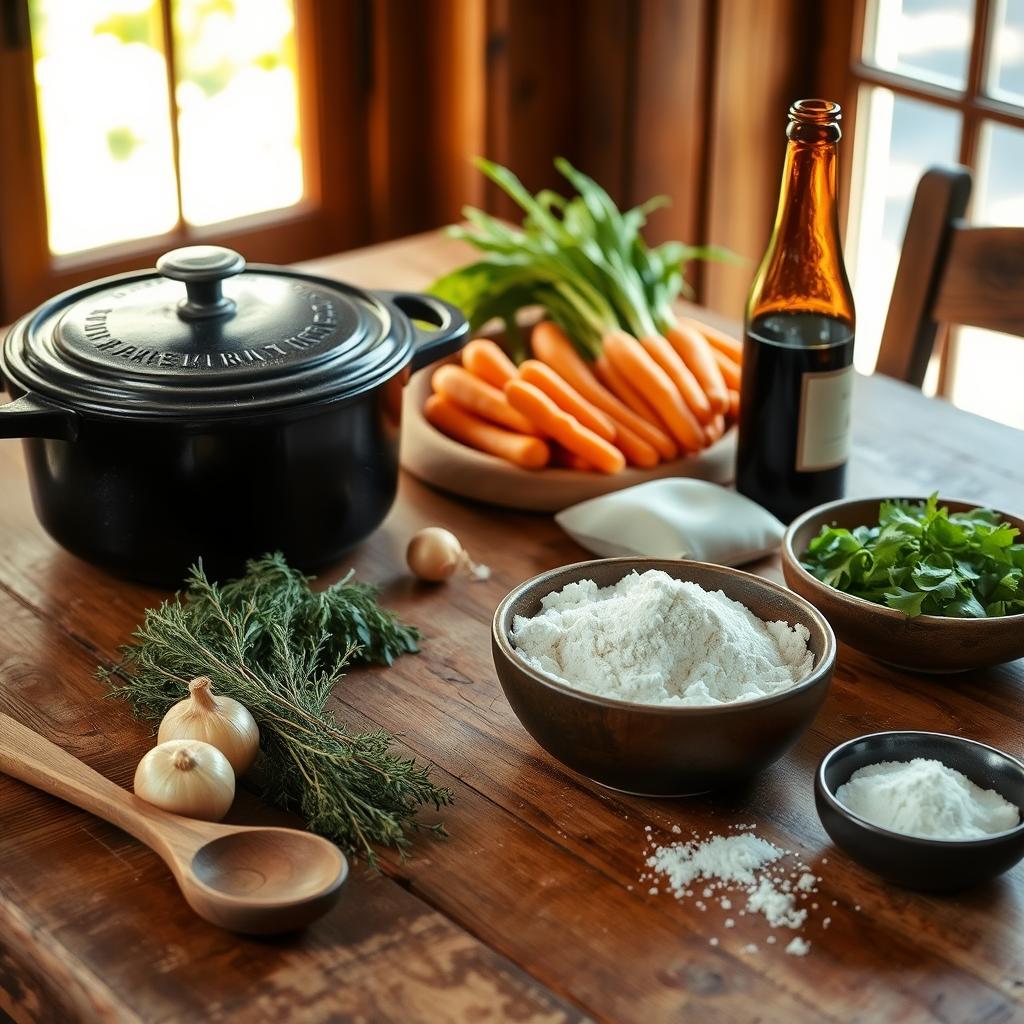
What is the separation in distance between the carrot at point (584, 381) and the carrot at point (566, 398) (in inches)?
0.7

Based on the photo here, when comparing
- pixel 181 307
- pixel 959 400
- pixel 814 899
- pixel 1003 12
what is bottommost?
pixel 959 400

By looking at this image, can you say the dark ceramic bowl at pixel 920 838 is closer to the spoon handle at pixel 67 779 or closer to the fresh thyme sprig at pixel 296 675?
the fresh thyme sprig at pixel 296 675

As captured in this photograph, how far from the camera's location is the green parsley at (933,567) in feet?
3.71

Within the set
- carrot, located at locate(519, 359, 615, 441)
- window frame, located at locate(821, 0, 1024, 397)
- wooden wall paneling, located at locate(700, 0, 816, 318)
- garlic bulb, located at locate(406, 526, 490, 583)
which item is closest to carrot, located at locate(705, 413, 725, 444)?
carrot, located at locate(519, 359, 615, 441)

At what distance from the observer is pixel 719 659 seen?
1007 mm

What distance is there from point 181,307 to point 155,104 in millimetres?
1418

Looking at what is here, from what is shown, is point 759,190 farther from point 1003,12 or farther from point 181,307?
point 181,307

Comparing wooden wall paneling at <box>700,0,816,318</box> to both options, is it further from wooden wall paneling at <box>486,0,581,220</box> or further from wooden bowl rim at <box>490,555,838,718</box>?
wooden bowl rim at <box>490,555,838,718</box>

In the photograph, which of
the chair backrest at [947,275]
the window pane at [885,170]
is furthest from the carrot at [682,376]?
the window pane at [885,170]

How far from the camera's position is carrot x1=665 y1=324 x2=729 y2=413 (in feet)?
4.97

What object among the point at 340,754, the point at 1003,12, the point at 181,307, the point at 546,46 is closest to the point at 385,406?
the point at 181,307

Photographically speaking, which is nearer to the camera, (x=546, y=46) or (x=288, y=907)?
(x=288, y=907)

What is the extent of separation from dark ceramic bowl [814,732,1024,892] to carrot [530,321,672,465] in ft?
1.74

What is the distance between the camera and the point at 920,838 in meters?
0.90
